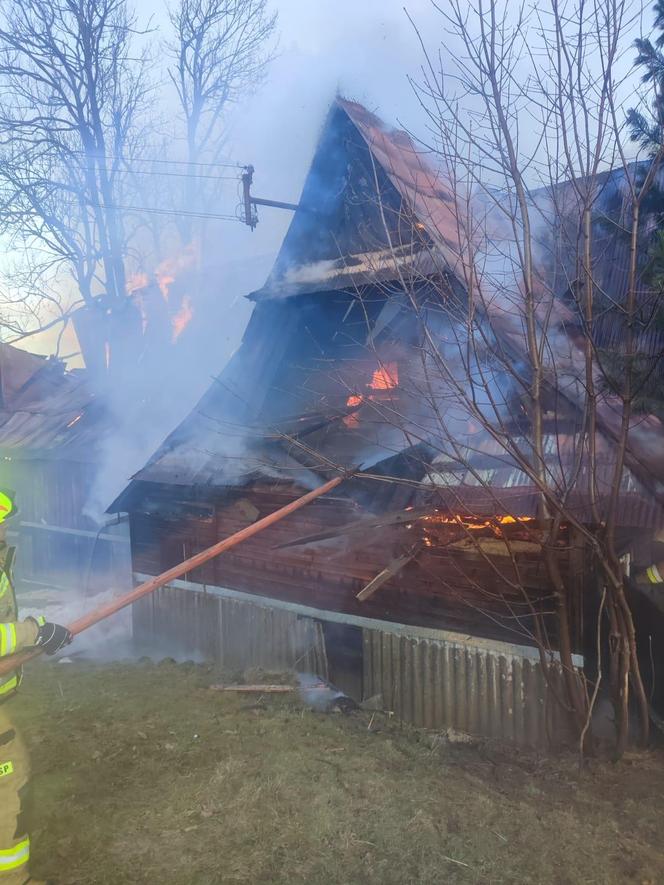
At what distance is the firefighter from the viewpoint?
3514mm

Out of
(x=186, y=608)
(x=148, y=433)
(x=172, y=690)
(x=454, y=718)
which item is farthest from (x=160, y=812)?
(x=148, y=433)

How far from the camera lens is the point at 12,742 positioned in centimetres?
369

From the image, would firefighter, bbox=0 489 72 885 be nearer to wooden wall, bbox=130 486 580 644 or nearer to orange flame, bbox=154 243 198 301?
wooden wall, bbox=130 486 580 644

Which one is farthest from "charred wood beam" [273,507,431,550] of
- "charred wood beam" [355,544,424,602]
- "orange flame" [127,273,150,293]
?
"orange flame" [127,273,150,293]

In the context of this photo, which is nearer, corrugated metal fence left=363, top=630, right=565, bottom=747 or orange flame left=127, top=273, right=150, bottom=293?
corrugated metal fence left=363, top=630, right=565, bottom=747

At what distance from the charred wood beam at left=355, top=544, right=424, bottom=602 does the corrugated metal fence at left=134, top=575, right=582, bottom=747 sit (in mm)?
1024

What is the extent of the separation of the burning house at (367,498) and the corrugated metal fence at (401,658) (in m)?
0.02

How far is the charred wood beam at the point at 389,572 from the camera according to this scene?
Result: 5930 millimetres

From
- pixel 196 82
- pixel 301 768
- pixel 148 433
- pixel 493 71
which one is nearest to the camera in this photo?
pixel 493 71

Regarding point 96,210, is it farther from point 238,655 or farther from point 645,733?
point 645,733

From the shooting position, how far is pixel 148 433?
594 inches

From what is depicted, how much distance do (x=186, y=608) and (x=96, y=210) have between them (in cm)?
1638

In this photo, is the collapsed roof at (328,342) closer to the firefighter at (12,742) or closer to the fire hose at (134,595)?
the fire hose at (134,595)

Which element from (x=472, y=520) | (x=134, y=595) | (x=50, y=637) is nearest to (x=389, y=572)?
(x=472, y=520)
